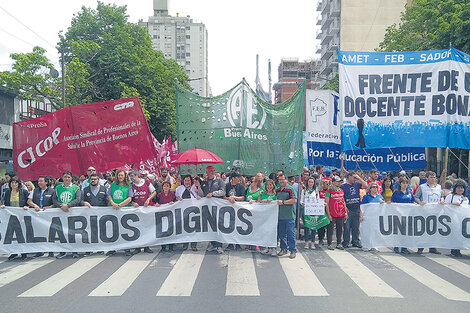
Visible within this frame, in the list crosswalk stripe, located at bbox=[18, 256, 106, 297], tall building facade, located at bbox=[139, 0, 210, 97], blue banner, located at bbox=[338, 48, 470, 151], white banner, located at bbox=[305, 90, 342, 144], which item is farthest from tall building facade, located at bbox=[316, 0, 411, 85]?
tall building facade, located at bbox=[139, 0, 210, 97]

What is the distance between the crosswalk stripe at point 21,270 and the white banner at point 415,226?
6.60 m

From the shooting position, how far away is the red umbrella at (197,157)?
838 centimetres

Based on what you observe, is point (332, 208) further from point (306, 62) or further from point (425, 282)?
point (306, 62)

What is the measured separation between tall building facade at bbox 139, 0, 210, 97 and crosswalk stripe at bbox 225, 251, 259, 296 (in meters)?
95.1

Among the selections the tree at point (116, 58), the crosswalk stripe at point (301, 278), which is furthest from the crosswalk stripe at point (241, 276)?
the tree at point (116, 58)

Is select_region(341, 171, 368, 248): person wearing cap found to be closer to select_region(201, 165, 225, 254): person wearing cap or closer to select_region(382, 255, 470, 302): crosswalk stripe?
select_region(382, 255, 470, 302): crosswalk stripe

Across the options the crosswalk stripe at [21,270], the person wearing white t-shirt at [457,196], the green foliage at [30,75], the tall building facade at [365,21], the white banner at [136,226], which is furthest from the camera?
the tall building facade at [365,21]

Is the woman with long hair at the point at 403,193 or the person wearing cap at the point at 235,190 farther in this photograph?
the woman with long hair at the point at 403,193

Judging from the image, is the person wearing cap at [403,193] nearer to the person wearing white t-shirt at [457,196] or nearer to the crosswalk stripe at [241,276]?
the person wearing white t-shirt at [457,196]

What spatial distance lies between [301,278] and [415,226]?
358 cm

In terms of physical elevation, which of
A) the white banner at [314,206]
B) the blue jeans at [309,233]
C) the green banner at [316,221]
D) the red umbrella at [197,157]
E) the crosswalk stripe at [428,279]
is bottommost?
the crosswalk stripe at [428,279]

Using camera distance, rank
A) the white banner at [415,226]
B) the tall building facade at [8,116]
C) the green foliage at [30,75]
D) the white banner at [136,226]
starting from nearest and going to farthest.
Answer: the white banner at [136,226] → the white banner at [415,226] → the green foliage at [30,75] → the tall building facade at [8,116]

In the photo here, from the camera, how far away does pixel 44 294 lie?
5.77 m

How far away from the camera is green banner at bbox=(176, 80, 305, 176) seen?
9.12 metres
